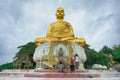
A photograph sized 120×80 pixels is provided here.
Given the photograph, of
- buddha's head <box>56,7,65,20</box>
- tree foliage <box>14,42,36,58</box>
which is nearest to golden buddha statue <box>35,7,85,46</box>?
buddha's head <box>56,7,65,20</box>

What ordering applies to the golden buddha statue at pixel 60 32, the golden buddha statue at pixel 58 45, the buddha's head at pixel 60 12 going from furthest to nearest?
the buddha's head at pixel 60 12 → the golden buddha statue at pixel 60 32 → the golden buddha statue at pixel 58 45

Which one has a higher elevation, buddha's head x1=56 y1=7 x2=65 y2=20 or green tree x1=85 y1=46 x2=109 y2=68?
buddha's head x1=56 y1=7 x2=65 y2=20

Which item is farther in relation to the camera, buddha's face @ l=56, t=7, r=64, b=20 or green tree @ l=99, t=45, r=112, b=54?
green tree @ l=99, t=45, r=112, b=54

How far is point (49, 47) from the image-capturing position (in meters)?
21.6

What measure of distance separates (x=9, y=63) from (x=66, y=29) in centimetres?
1782

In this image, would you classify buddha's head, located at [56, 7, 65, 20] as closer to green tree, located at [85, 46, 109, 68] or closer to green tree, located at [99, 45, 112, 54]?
green tree, located at [85, 46, 109, 68]

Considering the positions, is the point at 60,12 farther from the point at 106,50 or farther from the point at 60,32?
the point at 106,50

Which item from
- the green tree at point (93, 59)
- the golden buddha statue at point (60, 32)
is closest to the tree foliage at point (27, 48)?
the green tree at point (93, 59)

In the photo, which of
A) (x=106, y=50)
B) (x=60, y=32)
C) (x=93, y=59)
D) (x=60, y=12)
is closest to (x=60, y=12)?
(x=60, y=12)

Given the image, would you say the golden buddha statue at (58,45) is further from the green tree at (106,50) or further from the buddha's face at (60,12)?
the green tree at (106,50)

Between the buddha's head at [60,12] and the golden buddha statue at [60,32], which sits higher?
the buddha's head at [60,12]

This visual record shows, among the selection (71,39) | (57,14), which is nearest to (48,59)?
(71,39)

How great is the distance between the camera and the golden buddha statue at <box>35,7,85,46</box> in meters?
22.5

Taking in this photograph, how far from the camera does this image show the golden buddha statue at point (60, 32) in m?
22.5
